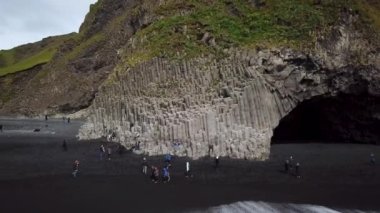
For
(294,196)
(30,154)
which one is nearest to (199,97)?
(30,154)

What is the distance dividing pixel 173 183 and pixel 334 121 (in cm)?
4042

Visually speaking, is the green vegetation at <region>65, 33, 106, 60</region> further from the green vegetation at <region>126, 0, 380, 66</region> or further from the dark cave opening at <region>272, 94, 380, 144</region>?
the dark cave opening at <region>272, 94, 380, 144</region>

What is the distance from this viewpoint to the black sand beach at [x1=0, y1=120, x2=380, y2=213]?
106 ft

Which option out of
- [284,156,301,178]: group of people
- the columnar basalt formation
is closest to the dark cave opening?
the columnar basalt formation

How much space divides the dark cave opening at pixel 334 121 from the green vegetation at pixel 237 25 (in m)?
9.87

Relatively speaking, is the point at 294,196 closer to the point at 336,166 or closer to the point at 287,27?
the point at 336,166

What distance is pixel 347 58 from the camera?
66562mm

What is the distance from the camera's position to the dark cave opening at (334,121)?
227ft

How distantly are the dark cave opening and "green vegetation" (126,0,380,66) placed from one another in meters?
9.87

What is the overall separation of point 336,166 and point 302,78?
16737 millimetres

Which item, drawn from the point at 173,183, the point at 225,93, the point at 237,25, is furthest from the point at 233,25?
the point at 173,183

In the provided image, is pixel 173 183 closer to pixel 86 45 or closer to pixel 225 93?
pixel 225 93

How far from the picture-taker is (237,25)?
2680 inches

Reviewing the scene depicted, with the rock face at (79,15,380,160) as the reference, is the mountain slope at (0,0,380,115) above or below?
above
